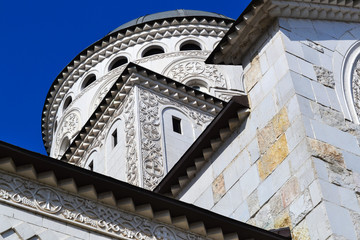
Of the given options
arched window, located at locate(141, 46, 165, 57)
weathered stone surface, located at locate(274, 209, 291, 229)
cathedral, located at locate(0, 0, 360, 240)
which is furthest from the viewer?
arched window, located at locate(141, 46, 165, 57)

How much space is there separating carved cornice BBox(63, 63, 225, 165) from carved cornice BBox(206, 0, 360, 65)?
26.7ft

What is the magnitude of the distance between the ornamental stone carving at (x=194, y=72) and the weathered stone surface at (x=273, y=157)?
12507 mm

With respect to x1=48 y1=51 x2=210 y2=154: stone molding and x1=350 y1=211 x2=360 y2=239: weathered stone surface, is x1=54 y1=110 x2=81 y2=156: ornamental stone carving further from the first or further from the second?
x1=350 y1=211 x2=360 y2=239: weathered stone surface


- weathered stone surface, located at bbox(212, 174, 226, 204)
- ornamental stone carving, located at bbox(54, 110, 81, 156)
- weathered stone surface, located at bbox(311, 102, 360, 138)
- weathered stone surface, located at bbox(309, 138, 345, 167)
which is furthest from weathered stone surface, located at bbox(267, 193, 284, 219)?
ornamental stone carving, located at bbox(54, 110, 81, 156)

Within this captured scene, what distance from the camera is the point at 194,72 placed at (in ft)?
79.8

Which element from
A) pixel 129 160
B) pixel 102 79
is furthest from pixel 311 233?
pixel 102 79

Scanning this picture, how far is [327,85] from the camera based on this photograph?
12.3m

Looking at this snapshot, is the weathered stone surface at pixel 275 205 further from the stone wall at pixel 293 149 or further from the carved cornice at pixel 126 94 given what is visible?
the carved cornice at pixel 126 94

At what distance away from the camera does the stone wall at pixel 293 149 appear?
1044 cm

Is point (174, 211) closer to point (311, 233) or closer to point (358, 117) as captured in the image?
point (311, 233)

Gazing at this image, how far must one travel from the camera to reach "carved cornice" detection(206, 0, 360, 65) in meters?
12.9

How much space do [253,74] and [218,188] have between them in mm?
2058

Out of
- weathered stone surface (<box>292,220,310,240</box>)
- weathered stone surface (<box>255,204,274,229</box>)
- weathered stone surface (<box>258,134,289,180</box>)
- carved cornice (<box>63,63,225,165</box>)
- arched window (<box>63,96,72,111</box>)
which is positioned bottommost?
weathered stone surface (<box>292,220,310,240</box>)

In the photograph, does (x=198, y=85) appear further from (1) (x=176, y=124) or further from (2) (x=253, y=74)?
(2) (x=253, y=74)
